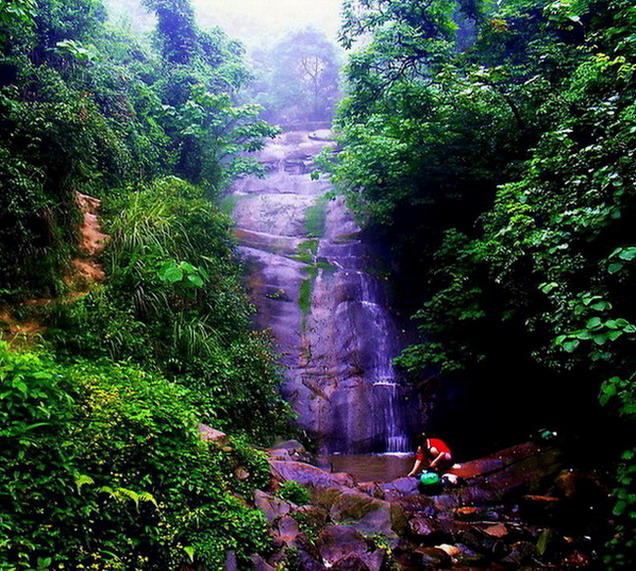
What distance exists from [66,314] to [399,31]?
10.9 m

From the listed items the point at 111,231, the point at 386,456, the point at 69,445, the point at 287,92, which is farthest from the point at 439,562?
the point at 287,92

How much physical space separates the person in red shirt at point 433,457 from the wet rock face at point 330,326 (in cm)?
197

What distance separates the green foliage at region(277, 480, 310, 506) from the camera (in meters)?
4.44

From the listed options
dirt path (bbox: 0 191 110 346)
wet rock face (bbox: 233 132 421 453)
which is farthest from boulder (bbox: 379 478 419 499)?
dirt path (bbox: 0 191 110 346)

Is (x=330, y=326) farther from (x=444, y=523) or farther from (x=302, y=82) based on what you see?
(x=302, y=82)

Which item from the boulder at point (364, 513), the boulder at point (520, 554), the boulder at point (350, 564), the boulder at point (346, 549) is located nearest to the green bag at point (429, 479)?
the boulder at point (364, 513)

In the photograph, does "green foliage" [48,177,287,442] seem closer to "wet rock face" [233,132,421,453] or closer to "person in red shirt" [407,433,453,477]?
"wet rock face" [233,132,421,453]

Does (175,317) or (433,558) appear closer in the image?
(433,558)

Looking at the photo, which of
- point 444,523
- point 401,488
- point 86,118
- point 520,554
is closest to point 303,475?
point 444,523

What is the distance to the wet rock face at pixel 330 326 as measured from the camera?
943 centimetres

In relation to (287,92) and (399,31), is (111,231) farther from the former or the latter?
(287,92)

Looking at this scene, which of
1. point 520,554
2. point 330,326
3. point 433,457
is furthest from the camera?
point 330,326

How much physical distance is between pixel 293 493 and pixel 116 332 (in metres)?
3.04

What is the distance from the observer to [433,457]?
7.16m
